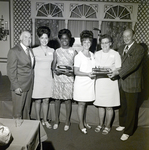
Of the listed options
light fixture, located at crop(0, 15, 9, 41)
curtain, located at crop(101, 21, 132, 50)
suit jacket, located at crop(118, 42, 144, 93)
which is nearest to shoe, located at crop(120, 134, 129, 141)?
suit jacket, located at crop(118, 42, 144, 93)

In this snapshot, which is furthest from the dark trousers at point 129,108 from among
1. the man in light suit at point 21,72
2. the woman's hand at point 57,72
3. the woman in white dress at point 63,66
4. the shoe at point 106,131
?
the man in light suit at point 21,72

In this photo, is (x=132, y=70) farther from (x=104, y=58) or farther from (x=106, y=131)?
(x=106, y=131)

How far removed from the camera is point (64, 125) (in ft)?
10.6

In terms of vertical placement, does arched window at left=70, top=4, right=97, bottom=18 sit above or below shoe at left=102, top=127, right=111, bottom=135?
above

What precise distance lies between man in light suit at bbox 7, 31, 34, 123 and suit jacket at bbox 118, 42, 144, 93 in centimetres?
128

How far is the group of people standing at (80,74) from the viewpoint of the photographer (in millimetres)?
2604

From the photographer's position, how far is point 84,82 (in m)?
2.73

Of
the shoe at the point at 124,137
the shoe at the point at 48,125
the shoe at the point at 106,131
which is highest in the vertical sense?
the shoe at the point at 48,125

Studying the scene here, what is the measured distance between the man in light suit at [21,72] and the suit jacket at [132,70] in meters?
1.28

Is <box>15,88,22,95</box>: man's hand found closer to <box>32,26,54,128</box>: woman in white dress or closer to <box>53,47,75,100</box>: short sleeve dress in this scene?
<box>32,26,54,128</box>: woman in white dress

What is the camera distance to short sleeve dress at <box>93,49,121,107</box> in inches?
106

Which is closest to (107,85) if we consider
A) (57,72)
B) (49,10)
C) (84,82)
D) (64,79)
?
(84,82)

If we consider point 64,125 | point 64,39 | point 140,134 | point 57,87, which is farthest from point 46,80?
point 140,134

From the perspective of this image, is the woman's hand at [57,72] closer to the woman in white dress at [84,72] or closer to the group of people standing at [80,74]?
the group of people standing at [80,74]
